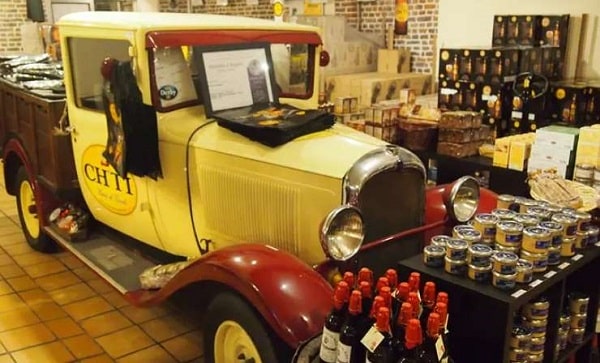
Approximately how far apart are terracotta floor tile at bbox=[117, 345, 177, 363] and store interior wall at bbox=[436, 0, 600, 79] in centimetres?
393

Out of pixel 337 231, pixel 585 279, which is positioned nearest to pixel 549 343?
pixel 585 279

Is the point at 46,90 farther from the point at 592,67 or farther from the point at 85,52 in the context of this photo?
the point at 592,67

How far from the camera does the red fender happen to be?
2.08 metres

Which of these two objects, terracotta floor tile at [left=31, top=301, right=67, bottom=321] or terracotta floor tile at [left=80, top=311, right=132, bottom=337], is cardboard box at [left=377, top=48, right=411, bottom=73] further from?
terracotta floor tile at [left=31, top=301, right=67, bottom=321]

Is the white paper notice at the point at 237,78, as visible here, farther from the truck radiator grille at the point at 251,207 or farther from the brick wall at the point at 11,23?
the brick wall at the point at 11,23

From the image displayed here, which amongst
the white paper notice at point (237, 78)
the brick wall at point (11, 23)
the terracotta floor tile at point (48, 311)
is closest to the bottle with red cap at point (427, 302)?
the white paper notice at point (237, 78)

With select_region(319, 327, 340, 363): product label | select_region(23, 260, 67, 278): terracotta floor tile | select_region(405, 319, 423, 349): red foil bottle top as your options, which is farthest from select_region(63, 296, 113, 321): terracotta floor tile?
select_region(405, 319, 423, 349): red foil bottle top

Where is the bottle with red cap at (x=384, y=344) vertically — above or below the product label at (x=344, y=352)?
above

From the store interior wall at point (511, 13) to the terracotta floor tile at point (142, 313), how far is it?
3773 millimetres

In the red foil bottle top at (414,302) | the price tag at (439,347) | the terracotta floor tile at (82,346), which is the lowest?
the terracotta floor tile at (82,346)

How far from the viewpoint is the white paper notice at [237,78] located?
2912mm

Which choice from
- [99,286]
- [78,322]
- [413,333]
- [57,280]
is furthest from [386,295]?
[57,280]

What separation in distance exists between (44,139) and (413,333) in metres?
2.95

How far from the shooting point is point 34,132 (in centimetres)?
385
